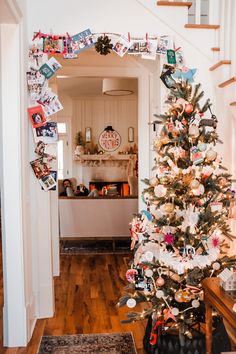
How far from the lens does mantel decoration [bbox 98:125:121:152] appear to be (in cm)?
974

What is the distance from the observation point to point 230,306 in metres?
1.79

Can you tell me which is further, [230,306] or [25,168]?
[25,168]

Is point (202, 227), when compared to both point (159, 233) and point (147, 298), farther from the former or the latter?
point (147, 298)

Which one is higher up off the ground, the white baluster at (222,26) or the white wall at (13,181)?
the white baluster at (222,26)

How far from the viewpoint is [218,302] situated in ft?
6.24

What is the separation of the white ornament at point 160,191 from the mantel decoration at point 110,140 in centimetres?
717

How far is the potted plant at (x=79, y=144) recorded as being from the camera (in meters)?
9.47

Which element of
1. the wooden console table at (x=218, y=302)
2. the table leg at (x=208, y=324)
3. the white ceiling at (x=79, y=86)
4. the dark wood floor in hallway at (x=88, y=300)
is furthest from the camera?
the white ceiling at (x=79, y=86)

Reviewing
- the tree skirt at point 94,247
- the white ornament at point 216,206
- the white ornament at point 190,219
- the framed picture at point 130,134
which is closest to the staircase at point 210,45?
the white ornament at point 216,206

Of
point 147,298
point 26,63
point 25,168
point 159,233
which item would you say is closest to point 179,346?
point 147,298

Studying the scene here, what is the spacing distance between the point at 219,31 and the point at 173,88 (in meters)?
0.86

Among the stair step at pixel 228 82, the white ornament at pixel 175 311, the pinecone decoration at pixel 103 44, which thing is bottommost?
the white ornament at pixel 175 311

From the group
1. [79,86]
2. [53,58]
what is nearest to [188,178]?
[53,58]

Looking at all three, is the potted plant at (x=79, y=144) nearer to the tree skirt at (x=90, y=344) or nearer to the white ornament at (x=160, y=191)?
the tree skirt at (x=90, y=344)
